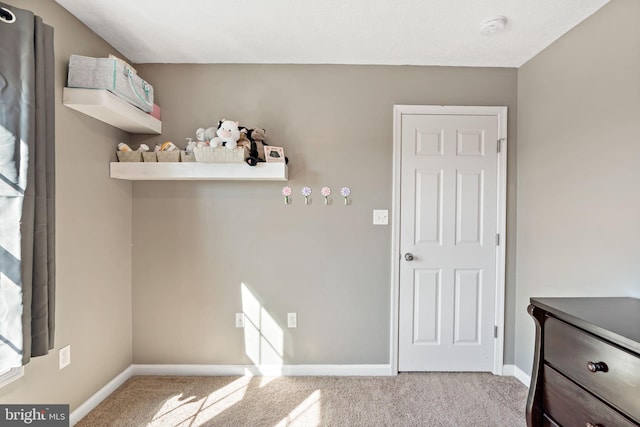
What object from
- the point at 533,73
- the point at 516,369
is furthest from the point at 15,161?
the point at 516,369

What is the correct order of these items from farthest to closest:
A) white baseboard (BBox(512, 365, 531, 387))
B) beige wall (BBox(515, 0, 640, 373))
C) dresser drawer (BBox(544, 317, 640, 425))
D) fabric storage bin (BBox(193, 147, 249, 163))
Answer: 1. white baseboard (BBox(512, 365, 531, 387))
2. fabric storage bin (BBox(193, 147, 249, 163))
3. beige wall (BBox(515, 0, 640, 373))
4. dresser drawer (BBox(544, 317, 640, 425))

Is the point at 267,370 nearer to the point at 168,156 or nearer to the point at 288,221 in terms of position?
the point at 288,221

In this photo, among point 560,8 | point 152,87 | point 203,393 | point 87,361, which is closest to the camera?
point 560,8

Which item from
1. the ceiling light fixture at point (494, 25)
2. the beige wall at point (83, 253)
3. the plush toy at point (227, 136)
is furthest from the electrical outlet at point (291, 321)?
the ceiling light fixture at point (494, 25)

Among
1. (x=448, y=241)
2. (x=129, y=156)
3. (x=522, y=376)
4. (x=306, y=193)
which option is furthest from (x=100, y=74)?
(x=522, y=376)

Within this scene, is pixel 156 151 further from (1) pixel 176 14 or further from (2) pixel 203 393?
(2) pixel 203 393

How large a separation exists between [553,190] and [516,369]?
1375 mm

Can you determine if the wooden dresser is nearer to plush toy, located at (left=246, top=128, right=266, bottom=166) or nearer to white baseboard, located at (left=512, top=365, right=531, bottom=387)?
white baseboard, located at (left=512, top=365, right=531, bottom=387)

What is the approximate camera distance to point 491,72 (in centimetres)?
Result: 229

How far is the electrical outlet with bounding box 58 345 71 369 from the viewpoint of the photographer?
1689 millimetres

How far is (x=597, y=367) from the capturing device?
1038 mm

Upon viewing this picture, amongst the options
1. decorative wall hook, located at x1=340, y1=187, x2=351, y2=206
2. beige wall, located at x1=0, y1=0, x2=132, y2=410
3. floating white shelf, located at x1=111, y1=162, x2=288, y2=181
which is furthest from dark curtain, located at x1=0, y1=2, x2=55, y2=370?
decorative wall hook, located at x1=340, y1=187, x2=351, y2=206

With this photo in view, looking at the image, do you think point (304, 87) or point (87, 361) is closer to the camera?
point (87, 361)

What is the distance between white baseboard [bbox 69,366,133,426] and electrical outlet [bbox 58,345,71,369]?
12.6 inches
